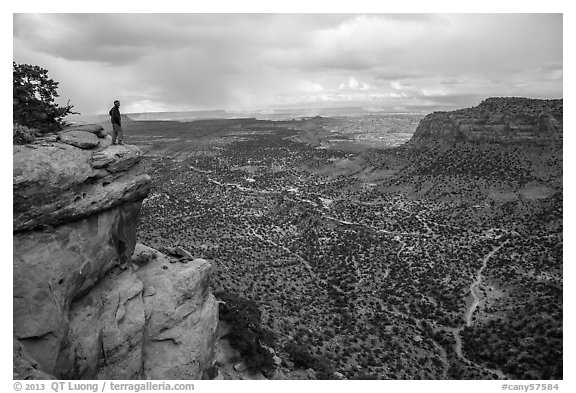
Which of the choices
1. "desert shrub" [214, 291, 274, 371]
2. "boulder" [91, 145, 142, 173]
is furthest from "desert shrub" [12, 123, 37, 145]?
"desert shrub" [214, 291, 274, 371]

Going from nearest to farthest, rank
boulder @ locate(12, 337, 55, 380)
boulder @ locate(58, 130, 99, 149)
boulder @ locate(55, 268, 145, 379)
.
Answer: boulder @ locate(12, 337, 55, 380)
boulder @ locate(55, 268, 145, 379)
boulder @ locate(58, 130, 99, 149)

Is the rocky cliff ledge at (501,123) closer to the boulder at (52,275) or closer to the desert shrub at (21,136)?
the boulder at (52,275)

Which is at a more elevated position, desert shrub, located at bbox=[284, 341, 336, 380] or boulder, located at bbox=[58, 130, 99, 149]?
boulder, located at bbox=[58, 130, 99, 149]

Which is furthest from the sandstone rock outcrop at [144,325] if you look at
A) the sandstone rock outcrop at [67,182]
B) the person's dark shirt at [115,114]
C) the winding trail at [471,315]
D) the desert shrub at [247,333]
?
the winding trail at [471,315]

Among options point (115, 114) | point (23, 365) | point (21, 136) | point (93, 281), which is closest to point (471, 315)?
point (93, 281)

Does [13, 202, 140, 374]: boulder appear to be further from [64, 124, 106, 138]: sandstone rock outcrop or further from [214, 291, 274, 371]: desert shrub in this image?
[214, 291, 274, 371]: desert shrub

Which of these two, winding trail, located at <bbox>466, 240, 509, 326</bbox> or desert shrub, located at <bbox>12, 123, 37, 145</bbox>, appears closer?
desert shrub, located at <bbox>12, 123, 37, 145</bbox>

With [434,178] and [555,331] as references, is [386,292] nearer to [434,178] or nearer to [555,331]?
[555,331]
